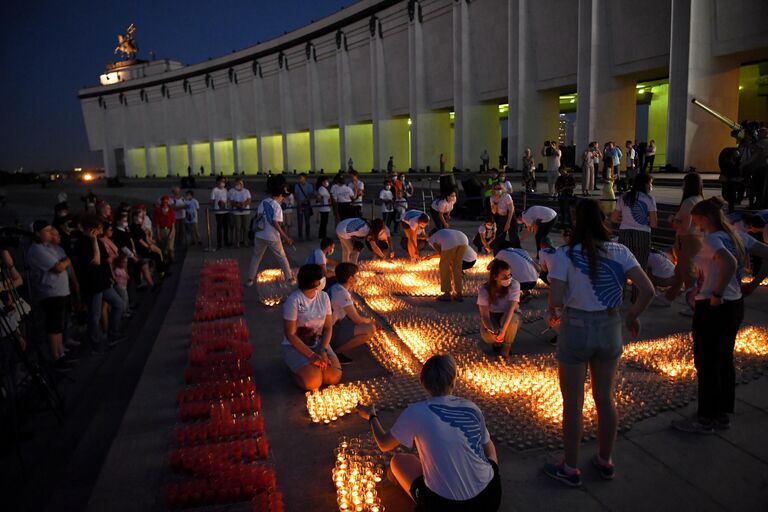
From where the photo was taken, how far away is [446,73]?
33.8 meters

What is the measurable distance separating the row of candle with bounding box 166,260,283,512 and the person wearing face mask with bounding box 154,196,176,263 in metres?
7.52

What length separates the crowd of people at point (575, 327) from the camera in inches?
117

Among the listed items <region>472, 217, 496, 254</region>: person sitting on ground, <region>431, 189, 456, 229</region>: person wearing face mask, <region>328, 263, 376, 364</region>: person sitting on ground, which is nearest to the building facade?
<region>472, 217, 496, 254</region>: person sitting on ground

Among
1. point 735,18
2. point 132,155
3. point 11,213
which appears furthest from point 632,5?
point 132,155

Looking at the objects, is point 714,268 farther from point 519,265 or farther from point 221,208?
point 221,208

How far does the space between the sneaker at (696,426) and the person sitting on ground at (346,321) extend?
3192 millimetres

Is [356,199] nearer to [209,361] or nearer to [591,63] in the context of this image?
[209,361]

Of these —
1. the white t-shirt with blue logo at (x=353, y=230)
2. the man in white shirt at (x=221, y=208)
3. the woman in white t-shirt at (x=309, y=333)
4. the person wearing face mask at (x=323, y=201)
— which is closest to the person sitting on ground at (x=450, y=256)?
the white t-shirt with blue logo at (x=353, y=230)

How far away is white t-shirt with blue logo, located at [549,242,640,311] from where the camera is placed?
345cm

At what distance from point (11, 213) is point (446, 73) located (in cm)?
2949

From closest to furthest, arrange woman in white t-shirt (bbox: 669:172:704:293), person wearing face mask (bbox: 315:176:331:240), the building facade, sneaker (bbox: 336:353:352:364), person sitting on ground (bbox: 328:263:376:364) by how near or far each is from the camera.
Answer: person sitting on ground (bbox: 328:263:376:364), sneaker (bbox: 336:353:352:364), woman in white t-shirt (bbox: 669:172:704:293), person wearing face mask (bbox: 315:176:331:240), the building facade

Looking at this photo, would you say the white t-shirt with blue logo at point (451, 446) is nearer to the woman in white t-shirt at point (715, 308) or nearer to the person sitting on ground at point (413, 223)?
the woman in white t-shirt at point (715, 308)

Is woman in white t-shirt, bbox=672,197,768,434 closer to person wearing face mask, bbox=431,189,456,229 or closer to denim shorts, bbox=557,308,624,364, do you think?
denim shorts, bbox=557,308,624,364

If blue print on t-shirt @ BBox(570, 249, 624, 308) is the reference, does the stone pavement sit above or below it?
below
